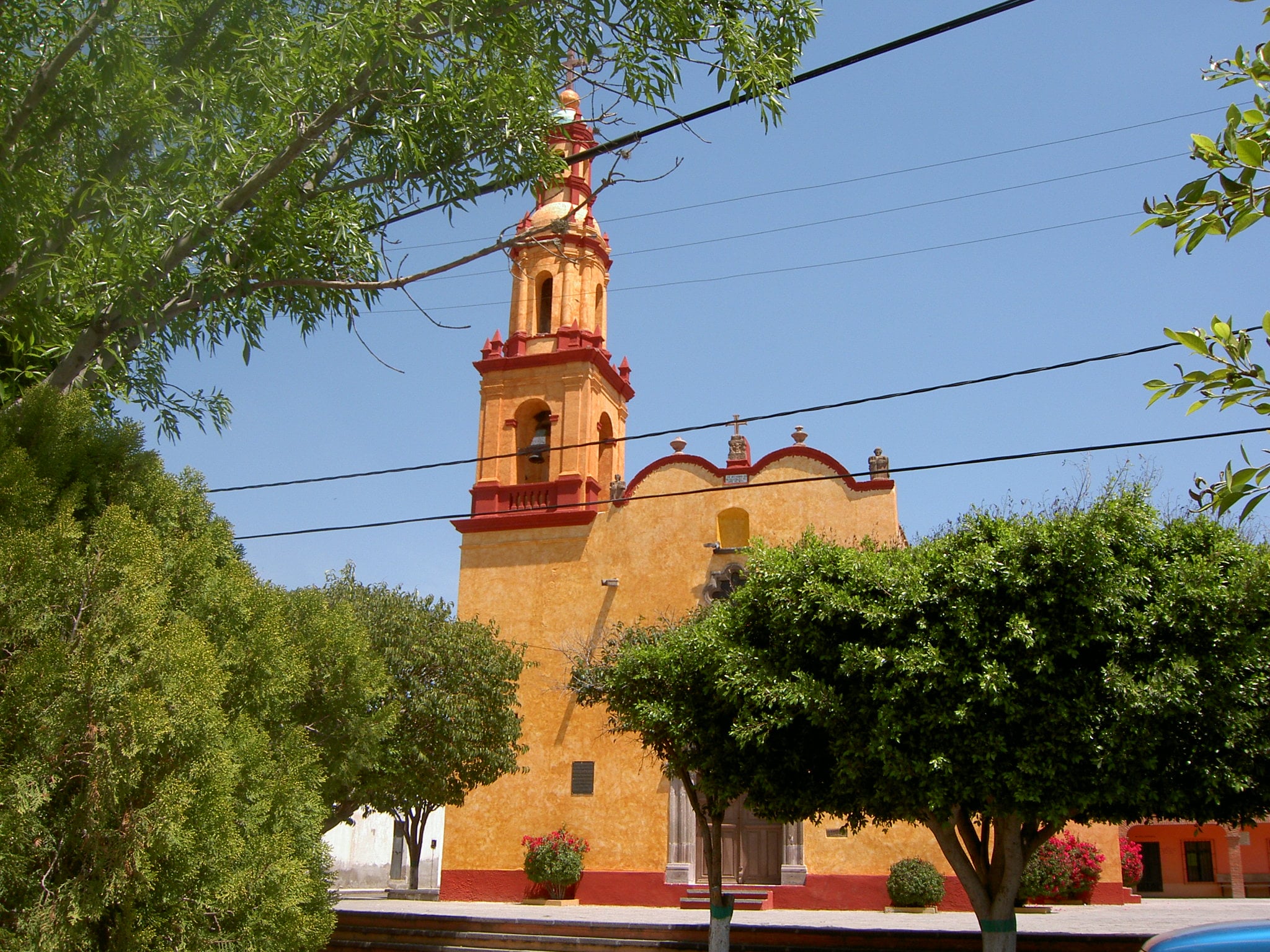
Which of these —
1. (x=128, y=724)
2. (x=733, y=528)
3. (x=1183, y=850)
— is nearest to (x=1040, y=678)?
(x=128, y=724)

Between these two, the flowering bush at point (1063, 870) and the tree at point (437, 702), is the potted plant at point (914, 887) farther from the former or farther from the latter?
the tree at point (437, 702)

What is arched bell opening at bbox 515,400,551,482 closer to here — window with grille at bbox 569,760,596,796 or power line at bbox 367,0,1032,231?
window with grille at bbox 569,760,596,796

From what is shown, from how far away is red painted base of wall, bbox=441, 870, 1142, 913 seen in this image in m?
19.8

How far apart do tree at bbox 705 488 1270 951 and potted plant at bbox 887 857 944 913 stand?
766 cm

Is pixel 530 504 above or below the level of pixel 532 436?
below

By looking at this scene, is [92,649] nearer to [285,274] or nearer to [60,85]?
[285,274]

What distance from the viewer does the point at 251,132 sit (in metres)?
7.52

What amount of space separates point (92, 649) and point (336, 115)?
3791 millimetres

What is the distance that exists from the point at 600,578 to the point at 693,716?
9.66 m

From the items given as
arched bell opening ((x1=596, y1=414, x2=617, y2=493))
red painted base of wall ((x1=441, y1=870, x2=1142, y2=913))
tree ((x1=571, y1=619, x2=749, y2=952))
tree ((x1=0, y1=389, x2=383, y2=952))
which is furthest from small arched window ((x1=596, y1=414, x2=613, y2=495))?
tree ((x1=0, y1=389, x2=383, y2=952))

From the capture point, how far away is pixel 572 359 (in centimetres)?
2428

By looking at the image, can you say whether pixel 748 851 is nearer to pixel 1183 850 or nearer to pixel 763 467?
pixel 763 467

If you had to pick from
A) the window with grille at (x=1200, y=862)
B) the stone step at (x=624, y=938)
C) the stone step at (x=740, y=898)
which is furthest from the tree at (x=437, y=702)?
the window with grille at (x=1200, y=862)

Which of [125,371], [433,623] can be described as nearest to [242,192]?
[125,371]
